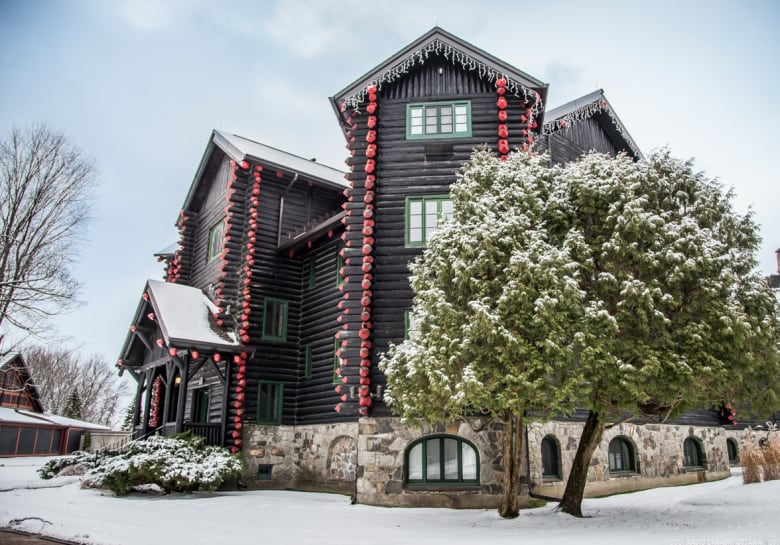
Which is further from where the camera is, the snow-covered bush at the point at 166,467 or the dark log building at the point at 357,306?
the dark log building at the point at 357,306

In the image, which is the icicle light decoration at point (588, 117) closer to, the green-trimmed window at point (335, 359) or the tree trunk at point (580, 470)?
the green-trimmed window at point (335, 359)

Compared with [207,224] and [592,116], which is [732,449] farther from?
[207,224]

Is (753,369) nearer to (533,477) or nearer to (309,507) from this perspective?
(533,477)

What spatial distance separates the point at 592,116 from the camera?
22875 mm

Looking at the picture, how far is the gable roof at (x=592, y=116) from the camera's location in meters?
21.0

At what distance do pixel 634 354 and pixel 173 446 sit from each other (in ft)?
41.4

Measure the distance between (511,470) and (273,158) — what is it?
15470 mm

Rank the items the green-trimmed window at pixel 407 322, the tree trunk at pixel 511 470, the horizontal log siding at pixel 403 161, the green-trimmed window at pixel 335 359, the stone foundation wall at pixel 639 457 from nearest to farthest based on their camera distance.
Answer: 1. the tree trunk at pixel 511 470
2. the green-trimmed window at pixel 407 322
3. the stone foundation wall at pixel 639 457
4. the horizontal log siding at pixel 403 161
5. the green-trimmed window at pixel 335 359

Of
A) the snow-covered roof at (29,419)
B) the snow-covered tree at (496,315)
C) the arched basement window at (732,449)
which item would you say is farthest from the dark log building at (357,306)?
the snow-covered roof at (29,419)

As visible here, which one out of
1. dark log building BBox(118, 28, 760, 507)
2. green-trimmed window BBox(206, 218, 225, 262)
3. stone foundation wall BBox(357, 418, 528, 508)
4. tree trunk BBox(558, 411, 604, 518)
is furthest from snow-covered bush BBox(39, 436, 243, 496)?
tree trunk BBox(558, 411, 604, 518)

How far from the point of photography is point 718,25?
1340cm

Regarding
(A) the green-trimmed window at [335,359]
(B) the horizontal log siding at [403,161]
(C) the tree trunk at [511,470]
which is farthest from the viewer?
(A) the green-trimmed window at [335,359]

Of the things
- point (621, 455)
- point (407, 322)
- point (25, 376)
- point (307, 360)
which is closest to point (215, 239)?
point (307, 360)

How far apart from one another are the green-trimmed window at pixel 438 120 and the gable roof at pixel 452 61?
1.13 metres
